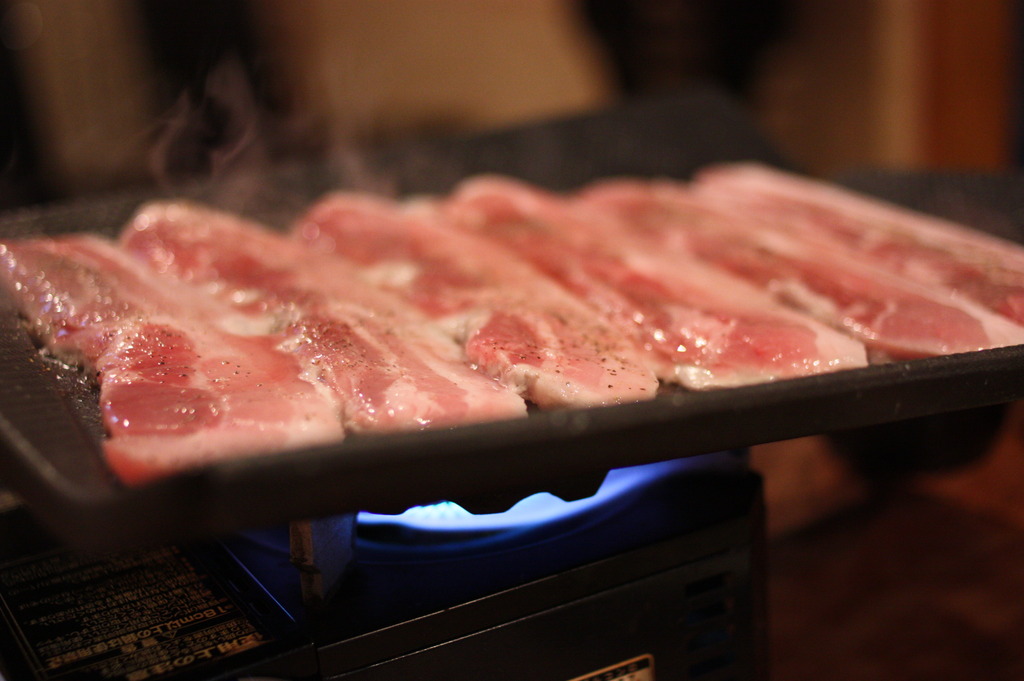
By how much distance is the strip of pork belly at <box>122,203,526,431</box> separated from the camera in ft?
4.19

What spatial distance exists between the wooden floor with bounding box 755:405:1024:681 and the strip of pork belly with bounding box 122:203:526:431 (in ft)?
3.18

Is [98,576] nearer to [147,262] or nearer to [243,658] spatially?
[243,658]

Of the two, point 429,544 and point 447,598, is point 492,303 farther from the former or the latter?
point 447,598

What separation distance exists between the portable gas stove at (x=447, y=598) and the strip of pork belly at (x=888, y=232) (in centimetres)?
66

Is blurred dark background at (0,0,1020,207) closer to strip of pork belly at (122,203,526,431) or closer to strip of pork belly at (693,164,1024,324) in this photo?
strip of pork belly at (122,203,526,431)

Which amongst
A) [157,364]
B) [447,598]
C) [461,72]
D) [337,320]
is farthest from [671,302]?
[461,72]

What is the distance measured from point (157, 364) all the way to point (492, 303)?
0.60 metres

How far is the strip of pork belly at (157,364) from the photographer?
1.13m

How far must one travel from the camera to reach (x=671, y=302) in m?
1.68

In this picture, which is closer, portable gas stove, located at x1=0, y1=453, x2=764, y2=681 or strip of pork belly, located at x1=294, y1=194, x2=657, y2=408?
portable gas stove, located at x1=0, y1=453, x2=764, y2=681


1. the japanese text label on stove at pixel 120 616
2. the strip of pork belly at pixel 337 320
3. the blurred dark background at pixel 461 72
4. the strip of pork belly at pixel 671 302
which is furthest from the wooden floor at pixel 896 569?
the blurred dark background at pixel 461 72

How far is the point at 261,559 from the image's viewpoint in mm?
1304

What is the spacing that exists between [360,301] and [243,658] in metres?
0.75

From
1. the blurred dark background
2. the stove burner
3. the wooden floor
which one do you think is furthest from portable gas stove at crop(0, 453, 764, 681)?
the blurred dark background
